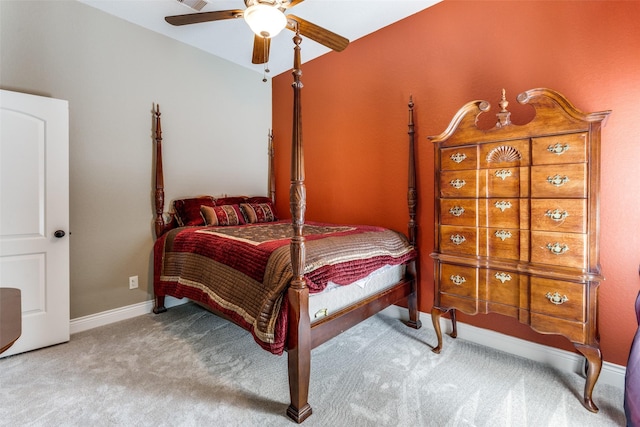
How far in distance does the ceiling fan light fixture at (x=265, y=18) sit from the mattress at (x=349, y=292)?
156cm

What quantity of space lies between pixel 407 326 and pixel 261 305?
1580mm

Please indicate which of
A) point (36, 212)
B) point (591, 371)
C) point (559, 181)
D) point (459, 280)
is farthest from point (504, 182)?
point (36, 212)

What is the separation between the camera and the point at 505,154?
1.93 m

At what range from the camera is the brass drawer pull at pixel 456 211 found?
2.10 metres

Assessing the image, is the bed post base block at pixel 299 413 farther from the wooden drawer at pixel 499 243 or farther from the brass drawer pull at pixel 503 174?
the brass drawer pull at pixel 503 174

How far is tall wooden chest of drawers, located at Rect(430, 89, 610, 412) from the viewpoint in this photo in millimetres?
1663

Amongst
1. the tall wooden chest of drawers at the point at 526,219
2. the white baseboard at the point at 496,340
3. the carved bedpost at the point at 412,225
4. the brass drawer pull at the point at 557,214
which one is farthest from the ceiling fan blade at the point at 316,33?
the white baseboard at the point at 496,340

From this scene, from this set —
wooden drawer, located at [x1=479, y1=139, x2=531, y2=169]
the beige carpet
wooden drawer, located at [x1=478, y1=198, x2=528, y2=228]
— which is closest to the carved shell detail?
wooden drawer, located at [x1=479, y1=139, x2=531, y2=169]

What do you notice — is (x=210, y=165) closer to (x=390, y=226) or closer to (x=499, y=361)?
(x=390, y=226)

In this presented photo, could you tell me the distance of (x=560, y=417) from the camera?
159 centimetres

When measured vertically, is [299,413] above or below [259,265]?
below

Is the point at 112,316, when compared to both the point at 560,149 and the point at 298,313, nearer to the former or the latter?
the point at 298,313

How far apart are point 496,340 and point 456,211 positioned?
108 centimetres

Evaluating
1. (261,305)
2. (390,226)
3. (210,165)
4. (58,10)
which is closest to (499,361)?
(390,226)
